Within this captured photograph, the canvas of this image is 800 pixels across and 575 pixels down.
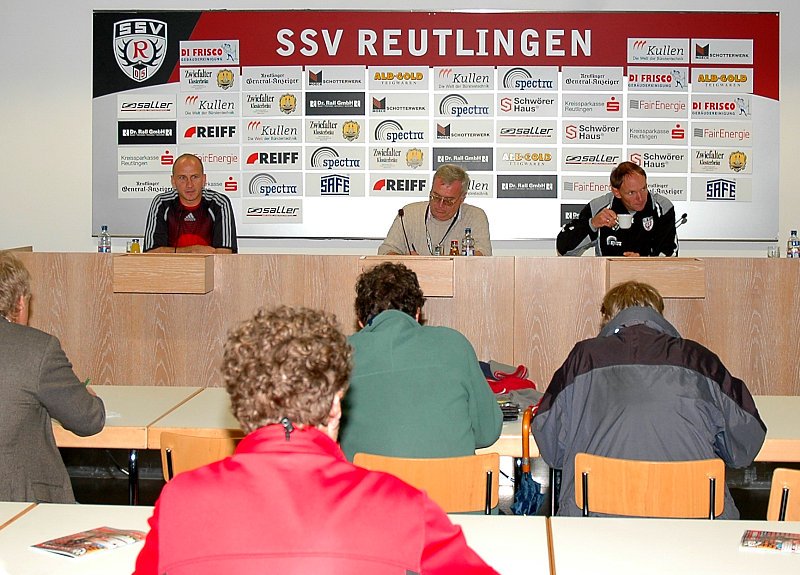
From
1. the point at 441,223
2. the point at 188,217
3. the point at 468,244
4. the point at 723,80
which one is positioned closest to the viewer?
the point at 468,244

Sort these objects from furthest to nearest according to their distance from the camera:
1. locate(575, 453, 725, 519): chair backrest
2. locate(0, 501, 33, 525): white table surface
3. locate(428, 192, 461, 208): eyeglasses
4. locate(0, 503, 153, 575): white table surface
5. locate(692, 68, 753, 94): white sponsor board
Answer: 1. locate(692, 68, 753, 94): white sponsor board
2. locate(428, 192, 461, 208): eyeglasses
3. locate(575, 453, 725, 519): chair backrest
4. locate(0, 501, 33, 525): white table surface
5. locate(0, 503, 153, 575): white table surface

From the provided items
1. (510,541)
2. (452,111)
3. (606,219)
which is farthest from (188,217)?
(510,541)

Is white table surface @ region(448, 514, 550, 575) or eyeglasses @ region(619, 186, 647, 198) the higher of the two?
eyeglasses @ region(619, 186, 647, 198)

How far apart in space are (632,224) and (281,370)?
426 cm

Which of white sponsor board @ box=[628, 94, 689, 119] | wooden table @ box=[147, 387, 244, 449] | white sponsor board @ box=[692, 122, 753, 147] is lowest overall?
wooden table @ box=[147, 387, 244, 449]

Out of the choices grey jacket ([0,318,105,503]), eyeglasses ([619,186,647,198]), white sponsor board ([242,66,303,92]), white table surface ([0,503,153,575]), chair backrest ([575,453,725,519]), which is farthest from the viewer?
white sponsor board ([242,66,303,92])

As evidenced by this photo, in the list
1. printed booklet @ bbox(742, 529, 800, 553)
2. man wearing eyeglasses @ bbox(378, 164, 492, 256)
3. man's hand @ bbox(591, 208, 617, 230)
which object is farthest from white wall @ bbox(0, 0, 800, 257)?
printed booklet @ bbox(742, 529, 800, 553)

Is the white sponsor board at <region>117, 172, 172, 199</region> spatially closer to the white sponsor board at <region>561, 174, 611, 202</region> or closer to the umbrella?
the white sponsor board at <region>561, 174, 611, 202</region>

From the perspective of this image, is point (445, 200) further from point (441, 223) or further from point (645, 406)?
point (645, 406)

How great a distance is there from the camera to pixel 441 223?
5.89 metres

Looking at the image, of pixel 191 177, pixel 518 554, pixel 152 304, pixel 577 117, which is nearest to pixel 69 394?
pixel 518 554

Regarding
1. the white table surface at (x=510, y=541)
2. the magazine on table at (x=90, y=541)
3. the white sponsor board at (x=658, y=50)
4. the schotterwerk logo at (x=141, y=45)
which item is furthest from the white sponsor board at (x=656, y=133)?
the magazine on table at (x=90, y=541)

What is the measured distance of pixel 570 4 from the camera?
682cm

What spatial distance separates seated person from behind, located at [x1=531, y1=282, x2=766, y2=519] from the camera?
294cm
